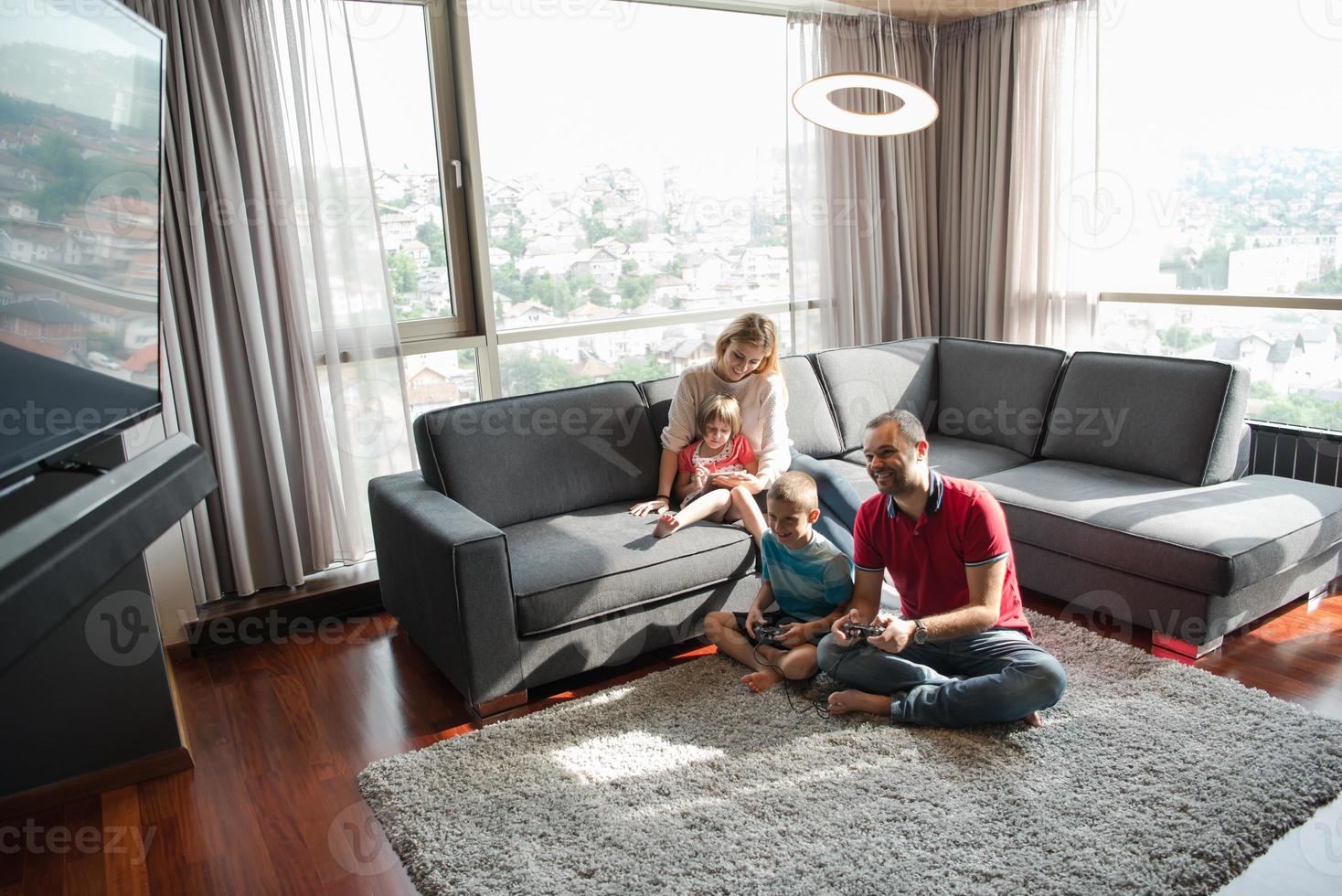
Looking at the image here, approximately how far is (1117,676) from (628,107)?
3070mm

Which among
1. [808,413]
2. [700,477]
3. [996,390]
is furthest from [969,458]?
[700,477]

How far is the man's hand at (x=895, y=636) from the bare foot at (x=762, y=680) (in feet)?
1.54

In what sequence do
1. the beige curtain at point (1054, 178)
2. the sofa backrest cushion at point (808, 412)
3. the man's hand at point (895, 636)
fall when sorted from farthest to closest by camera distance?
the beige curtain at point (1054, 178) < the sofa backrest cushion at point (808, 412) < the man's hand at point (895, 636)

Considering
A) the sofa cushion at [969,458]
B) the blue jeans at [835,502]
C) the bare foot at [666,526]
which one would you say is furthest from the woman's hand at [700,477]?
the sofa cushion at [969,458]

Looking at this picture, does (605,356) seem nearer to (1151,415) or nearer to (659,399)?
(659,399)

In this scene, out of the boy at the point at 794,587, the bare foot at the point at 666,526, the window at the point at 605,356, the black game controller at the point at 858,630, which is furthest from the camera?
the window at the point at 605,356

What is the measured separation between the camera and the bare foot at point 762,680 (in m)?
2.85

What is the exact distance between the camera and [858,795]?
231 cm

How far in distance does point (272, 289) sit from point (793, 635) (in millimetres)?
2220

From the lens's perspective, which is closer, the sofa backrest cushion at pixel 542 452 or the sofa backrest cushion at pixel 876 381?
the sofa backrest cushion at pixel 542 452

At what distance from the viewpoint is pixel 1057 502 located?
333cm

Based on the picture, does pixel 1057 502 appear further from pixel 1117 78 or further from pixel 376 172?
pixel 376 172

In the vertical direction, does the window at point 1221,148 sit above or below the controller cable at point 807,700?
above

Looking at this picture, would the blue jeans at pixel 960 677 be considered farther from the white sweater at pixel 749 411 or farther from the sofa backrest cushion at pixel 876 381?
the sofa backrest cushion at pixel 876 381
